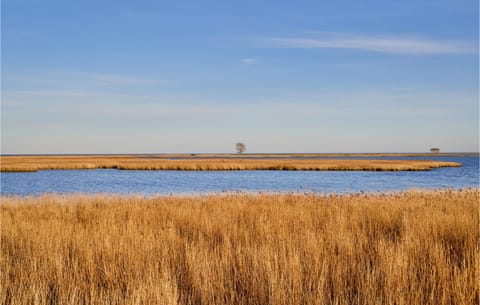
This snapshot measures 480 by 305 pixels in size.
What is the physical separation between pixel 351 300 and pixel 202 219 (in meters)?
5.32

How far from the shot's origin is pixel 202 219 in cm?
948

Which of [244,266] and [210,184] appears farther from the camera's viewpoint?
[210,184]

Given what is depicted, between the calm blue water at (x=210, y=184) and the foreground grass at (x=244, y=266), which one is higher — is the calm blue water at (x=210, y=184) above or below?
below

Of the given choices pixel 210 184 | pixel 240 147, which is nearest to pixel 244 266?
pixel 210 184

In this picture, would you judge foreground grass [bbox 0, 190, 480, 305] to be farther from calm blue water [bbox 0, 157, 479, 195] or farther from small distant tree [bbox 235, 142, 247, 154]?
small distant tree [bbox 235, 142, 247, 154]

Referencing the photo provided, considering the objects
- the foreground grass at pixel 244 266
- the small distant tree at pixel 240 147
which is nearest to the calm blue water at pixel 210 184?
the foreground grass at pixel 244 266

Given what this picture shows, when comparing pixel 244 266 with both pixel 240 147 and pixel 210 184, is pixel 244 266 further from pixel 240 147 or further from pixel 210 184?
pixel 240 147

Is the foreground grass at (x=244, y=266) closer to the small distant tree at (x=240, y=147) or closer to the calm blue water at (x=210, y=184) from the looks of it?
the calm blue water at (x=210, y=184)

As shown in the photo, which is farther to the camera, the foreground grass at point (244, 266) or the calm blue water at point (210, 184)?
the calm blue water at point (210, 184)

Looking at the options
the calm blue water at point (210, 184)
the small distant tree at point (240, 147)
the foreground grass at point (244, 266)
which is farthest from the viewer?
the small distant tree at point (240, 147)

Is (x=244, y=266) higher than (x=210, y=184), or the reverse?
(x=244, y=266)

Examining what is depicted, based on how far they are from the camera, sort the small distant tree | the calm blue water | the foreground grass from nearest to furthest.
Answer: the foreground grass → the calm blue water → the small distant tree

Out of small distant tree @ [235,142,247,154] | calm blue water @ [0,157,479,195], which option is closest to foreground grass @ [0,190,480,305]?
calm blue water @ [0,157,479,195]

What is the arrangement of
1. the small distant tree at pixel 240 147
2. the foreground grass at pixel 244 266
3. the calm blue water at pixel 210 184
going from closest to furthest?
the foreground grass at pixel 244 266 → the calm blue water at pixel 210 184 → the small distant tree at pixel 240 147
